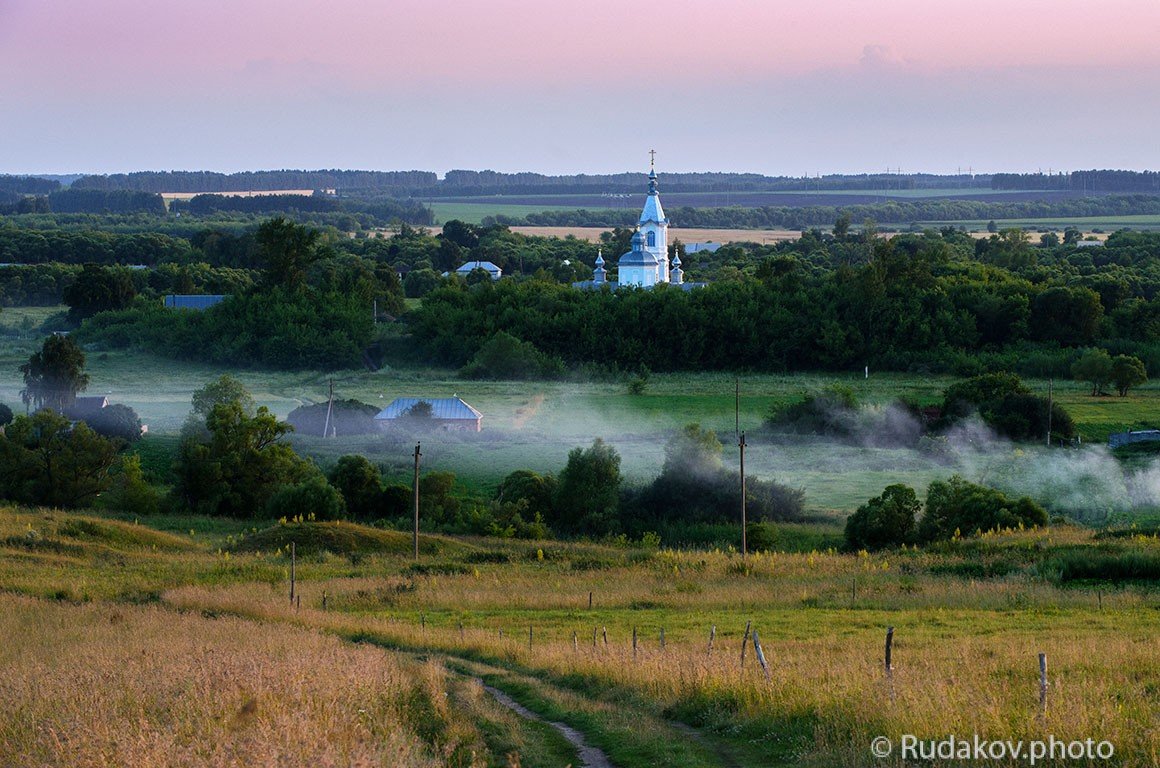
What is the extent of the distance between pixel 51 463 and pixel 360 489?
29.5 feet

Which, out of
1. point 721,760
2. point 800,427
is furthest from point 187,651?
point 800,427

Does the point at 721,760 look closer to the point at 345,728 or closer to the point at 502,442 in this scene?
the point at 345,728

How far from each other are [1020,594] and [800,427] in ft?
97.3

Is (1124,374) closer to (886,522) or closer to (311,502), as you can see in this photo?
(886,522)

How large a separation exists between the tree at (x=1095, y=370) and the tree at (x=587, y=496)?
101ft

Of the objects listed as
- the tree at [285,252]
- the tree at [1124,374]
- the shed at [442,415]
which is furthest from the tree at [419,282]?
the tree at [1124,374]

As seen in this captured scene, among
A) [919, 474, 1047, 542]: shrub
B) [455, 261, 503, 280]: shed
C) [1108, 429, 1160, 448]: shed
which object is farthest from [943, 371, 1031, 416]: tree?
[455, 261, 503, 280]: shed

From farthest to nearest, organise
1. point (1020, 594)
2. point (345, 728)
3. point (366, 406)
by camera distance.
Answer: point (366, 406) → point (1020, 594) → point (345, 728)

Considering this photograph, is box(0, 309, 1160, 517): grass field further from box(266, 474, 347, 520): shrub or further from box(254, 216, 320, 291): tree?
box(254, 216, 320, 291): tree

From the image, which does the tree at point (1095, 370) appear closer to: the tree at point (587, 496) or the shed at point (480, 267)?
the tree at point (587, 496)

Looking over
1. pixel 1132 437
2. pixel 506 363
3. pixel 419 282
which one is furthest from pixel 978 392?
pixel 419 282

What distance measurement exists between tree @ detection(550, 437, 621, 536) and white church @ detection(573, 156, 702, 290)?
53848 millimetres

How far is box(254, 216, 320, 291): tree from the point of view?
8981 centimetres

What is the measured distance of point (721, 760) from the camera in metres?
11.4
